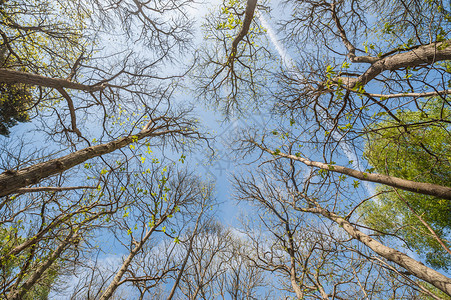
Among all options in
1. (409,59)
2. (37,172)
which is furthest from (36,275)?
(409,59)

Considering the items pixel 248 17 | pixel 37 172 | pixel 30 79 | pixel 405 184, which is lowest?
pixel 37 172

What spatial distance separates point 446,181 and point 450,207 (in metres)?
1.60

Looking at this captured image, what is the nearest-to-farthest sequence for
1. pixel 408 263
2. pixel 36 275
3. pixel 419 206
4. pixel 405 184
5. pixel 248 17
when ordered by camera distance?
pixel 408 263 < pixel 405 184 < pixel 248 17 < pixel 36 275 < pixel 419 206

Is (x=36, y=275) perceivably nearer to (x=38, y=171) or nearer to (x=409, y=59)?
(x=38, y=171)

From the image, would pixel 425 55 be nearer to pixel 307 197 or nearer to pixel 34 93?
pixel 307 197

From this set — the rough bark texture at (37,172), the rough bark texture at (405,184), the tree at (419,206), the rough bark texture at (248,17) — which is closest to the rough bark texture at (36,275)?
the rough bark texture at (37,172)

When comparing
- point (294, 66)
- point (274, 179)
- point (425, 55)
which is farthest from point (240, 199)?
point (425, 55)

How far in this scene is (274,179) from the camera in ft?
21.9

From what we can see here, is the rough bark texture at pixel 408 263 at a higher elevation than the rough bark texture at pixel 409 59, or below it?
below

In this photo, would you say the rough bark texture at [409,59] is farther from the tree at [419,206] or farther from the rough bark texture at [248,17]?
the tree at [419,206]

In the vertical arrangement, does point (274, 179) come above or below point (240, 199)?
above

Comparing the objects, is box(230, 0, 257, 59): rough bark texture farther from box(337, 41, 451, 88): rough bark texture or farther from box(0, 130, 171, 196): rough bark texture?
box(0, 130, 171, 196): rough bark texture

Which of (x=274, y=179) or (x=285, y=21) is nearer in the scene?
(x=285, y=21)

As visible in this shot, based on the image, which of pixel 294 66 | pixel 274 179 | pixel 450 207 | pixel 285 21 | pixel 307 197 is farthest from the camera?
pixel 450 207
